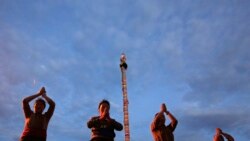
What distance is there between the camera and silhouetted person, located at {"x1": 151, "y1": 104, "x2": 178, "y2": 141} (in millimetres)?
7793

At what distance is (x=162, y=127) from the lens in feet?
26.0

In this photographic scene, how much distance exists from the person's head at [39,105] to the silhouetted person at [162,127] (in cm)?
272

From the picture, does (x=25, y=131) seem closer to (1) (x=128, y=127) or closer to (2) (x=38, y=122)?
(2) (x=38, y=122)

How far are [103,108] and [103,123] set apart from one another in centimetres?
47

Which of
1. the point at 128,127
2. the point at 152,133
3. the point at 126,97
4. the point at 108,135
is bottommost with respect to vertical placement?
the point at 108,135

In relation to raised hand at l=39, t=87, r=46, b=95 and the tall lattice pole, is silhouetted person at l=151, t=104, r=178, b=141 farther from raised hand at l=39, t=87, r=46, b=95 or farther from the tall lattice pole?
the tall lattice pole

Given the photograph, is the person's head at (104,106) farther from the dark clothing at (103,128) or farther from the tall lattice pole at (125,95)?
the tall lattice pole at (125,95)

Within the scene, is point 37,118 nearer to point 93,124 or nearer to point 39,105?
point 39,105

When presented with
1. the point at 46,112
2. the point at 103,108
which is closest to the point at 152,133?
the point at 103,108

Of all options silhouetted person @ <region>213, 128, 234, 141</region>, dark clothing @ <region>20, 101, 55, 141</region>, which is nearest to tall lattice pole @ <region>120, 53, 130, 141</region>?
silhouetted person @ <region>213, 128, 234, 141</region>

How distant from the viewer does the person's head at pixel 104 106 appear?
7116mm

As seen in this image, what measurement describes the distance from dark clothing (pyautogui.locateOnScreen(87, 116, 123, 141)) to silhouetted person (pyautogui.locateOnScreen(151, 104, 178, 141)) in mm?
1349

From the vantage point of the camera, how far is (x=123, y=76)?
34.6 meters

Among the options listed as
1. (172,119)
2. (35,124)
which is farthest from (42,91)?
(172,119)
